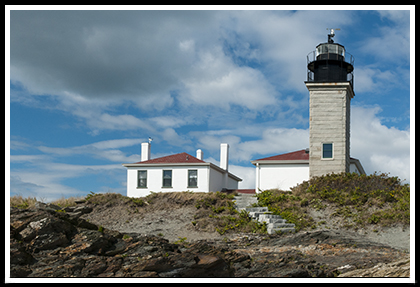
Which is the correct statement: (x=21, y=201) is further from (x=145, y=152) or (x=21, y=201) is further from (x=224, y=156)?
(x=224, y=156)

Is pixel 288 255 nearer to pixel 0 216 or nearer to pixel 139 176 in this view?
pixel 0 216

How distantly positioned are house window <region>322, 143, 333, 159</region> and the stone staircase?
574 centimetres

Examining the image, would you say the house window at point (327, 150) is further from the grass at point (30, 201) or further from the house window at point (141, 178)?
the grass at point (30, 201)

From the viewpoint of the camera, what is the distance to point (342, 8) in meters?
6.16

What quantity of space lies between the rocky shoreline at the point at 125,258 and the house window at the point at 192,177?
551 inches

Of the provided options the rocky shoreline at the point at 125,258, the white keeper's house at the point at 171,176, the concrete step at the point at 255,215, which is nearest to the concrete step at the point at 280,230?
the concrete step at the point at 255,215

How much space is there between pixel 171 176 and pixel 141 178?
198cm

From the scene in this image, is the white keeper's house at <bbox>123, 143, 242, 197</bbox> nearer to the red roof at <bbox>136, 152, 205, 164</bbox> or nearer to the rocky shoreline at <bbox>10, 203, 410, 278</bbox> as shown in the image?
the red roof at <bbox>136, 152, 205, 164</bbox>

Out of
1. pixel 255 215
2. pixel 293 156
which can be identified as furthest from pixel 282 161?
pixel 255 215

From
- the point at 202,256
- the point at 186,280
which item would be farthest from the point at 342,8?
the point at 202,256

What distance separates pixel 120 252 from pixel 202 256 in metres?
1.77

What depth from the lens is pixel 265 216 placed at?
15750 mm

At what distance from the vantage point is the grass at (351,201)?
49.2 ft

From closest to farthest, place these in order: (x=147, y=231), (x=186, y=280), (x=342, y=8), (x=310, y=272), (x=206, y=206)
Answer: (x=186, y=280) → (x=342, y=8) → (x=310, y=272) → (x=147, y=231) → (x=206, y=206)
